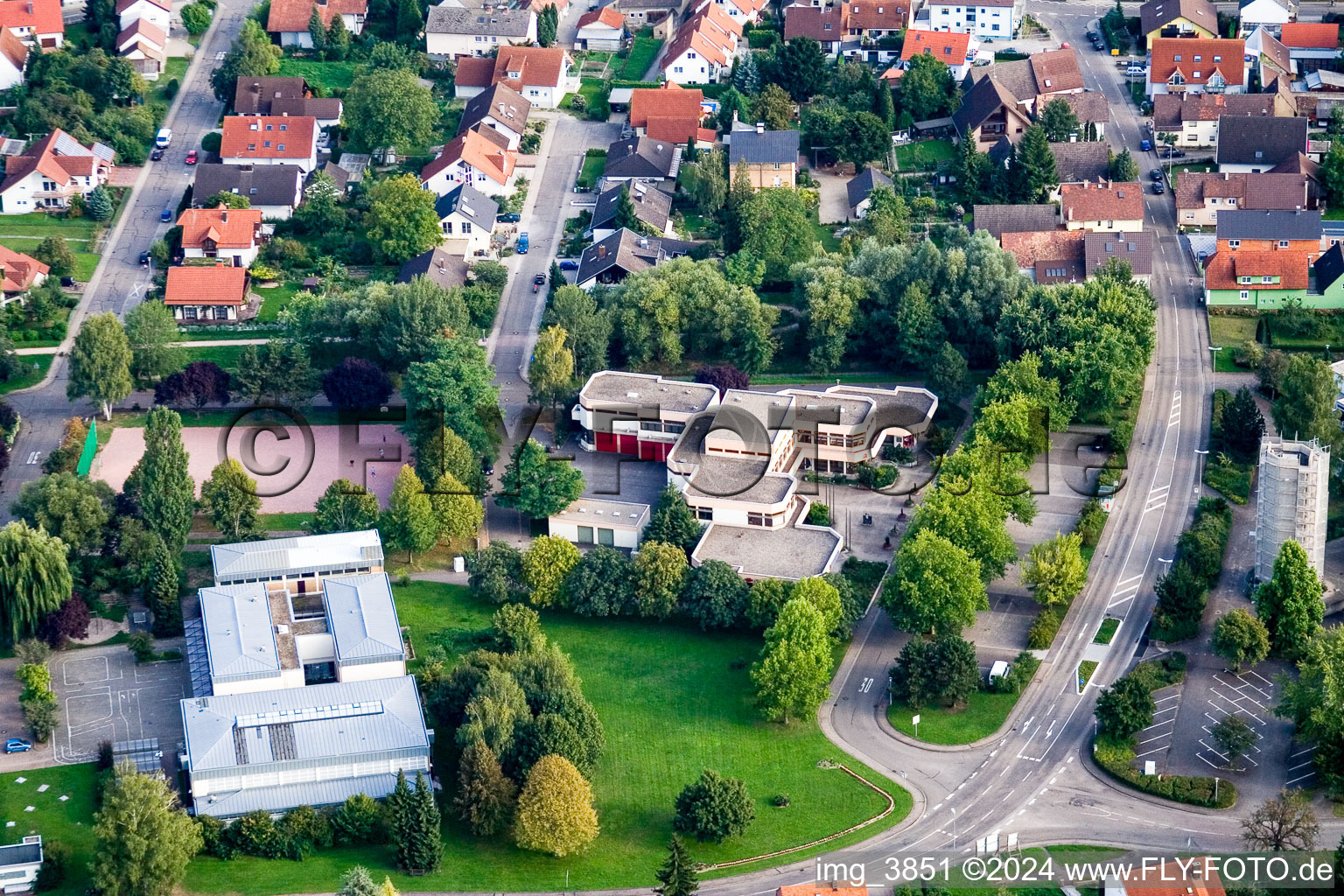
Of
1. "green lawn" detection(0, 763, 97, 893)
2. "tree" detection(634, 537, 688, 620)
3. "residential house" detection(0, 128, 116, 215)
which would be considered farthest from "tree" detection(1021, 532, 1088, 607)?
"residential house" detection(0, 128, 116, 215)

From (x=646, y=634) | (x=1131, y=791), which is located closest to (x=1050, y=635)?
(x=1131, y=791)

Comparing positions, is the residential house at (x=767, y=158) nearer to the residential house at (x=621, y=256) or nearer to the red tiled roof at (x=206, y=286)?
the residential house at (x=621, y=256)

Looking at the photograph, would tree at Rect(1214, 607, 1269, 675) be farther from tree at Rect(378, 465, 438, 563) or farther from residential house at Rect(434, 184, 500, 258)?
residential house at Rect(434, 184, 500, 258)

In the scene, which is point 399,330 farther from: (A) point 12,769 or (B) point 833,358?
(A) point 12,769

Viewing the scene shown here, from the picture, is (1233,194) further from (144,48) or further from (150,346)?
(144,48)

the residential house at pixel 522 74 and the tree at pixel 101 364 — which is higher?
the residential house at pixel 522 74

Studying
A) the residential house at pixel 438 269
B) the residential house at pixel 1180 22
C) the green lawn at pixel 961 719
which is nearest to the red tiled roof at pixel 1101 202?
the residential house at pixel 1180 22

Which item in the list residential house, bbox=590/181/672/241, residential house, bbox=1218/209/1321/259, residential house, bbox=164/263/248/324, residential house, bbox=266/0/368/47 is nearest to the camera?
residential house, bbox=164/263/248/324
